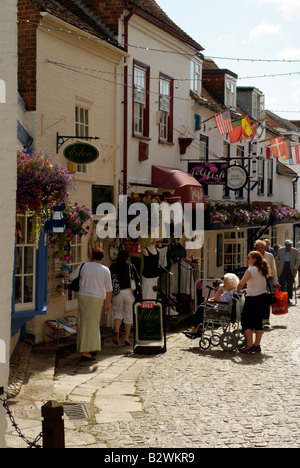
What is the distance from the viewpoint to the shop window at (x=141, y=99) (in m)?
17.4

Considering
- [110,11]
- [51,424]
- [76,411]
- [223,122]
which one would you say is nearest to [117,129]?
[110,11]

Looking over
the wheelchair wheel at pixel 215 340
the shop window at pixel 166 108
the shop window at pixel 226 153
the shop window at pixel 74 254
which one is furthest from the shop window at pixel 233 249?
the wheelchair wheel at pixel 215 340

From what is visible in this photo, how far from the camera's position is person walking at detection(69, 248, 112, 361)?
36.3 ft

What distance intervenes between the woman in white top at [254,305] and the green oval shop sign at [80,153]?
11.1 feet

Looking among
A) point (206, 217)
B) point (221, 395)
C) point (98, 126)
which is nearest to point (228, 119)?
point (206, 217)

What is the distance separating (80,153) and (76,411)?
18.6 feet

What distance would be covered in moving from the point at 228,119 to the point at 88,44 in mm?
7880

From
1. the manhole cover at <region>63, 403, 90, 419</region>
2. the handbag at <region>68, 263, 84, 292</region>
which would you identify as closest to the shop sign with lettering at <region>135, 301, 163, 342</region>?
the handbag at <region>68, 263, 84, 292</region>

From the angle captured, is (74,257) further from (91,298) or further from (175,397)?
(175,397)

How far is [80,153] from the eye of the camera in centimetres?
1284

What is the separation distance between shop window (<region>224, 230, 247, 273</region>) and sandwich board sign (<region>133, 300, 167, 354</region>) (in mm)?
14719

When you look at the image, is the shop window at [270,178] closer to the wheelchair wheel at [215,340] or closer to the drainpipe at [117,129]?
the drainpipe at [117,129]

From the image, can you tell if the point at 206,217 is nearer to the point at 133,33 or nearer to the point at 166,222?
the point at 166,222

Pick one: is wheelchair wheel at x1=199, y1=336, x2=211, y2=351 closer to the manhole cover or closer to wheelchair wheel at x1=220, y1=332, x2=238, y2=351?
wheelchair wheel at x1=220, y1=332, x2=238, y2=351
